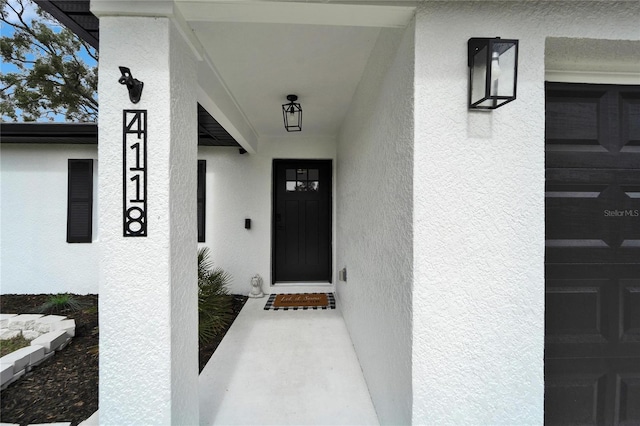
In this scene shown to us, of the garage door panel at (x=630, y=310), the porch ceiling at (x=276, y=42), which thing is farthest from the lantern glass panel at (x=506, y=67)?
the garage door panel at (x=630, y=310)

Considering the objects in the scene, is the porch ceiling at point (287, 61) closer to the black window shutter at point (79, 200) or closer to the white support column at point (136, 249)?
the white support column at point (136, 249)

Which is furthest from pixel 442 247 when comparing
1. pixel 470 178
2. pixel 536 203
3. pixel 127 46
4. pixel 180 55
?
pixel 127 46

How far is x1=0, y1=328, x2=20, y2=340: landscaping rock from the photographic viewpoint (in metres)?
3.27

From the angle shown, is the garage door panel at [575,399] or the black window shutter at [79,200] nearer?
the garage door panel at [575,399]

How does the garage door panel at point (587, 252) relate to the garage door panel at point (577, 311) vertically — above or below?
above

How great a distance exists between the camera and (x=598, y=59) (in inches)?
62.8

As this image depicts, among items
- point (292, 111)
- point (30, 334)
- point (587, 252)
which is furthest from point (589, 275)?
point (30, 334)

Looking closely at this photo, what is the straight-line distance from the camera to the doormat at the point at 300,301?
4.28 meters

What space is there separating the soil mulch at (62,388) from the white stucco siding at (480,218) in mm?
2460

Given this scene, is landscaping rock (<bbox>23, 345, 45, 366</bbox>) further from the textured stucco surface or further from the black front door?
the textured stucco surface

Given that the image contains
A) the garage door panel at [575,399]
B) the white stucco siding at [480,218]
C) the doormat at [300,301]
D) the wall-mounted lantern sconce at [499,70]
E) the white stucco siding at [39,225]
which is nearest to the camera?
the wall-mounted lantern sconce at [499,70]

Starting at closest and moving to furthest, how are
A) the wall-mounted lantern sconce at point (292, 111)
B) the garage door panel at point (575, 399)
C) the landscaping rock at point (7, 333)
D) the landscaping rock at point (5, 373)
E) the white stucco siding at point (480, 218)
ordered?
the white stucco siding at point (480, 218)
the garage door panel at point (575, 399)
the landscaping rock at point (5, 373)
the wall-mounted lantern sconce at point (292, 111)
the landscaping rock at point (7, 333)

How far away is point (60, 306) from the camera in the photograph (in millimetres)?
4277

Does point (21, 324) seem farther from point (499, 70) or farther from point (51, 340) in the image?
point (499, 70)
